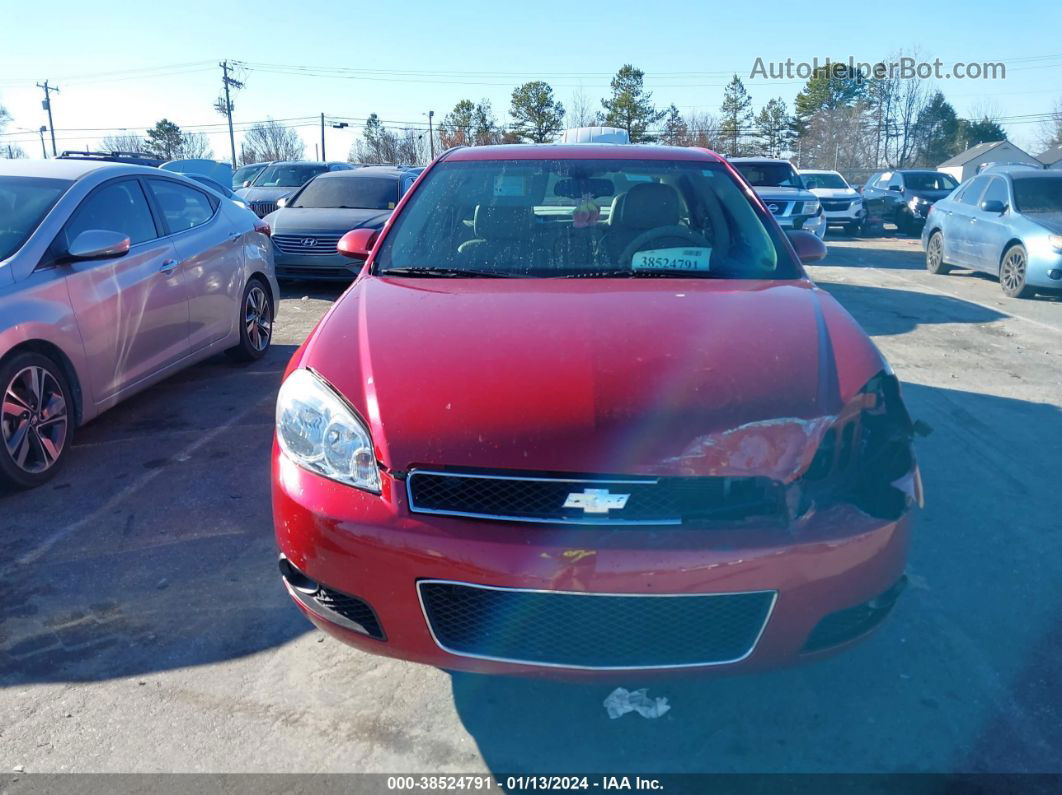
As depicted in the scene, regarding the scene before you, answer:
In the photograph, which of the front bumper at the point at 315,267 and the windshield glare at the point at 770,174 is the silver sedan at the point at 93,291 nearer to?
the front bumper at the point at 315,267

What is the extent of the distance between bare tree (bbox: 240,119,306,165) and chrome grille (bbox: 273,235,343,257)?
65.4 metres

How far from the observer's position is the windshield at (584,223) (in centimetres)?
346

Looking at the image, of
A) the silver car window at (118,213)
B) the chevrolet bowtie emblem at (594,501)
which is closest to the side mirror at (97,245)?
the silver car window at (118,213)

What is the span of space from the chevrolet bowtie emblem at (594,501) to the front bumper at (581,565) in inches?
2.1

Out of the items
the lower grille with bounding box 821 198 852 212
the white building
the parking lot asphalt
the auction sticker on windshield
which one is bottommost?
the parking lot asphalt

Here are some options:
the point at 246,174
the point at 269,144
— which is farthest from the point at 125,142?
the point at 246,174

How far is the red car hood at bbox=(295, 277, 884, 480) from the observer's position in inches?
86.1

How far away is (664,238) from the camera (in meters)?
3.59

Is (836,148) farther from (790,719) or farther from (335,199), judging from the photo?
(790,719)

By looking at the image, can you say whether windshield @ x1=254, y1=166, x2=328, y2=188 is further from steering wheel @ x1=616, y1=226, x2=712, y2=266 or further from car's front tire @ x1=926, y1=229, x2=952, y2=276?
steering wheel @ x1=616, y1=226, x2=712, y2=266

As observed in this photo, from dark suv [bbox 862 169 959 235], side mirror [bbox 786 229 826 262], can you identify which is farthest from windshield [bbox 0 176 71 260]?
dark suv [bbox 862 169 959 235]

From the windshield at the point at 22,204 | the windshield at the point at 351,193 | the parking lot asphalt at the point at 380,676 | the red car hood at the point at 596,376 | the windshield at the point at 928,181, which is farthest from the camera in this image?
the windshield at the point at 928,181

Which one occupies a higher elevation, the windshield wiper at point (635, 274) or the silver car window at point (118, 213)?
the silver car window at point (118, 213)

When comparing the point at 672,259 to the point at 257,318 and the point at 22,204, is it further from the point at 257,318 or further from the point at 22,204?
the point at 257,318
